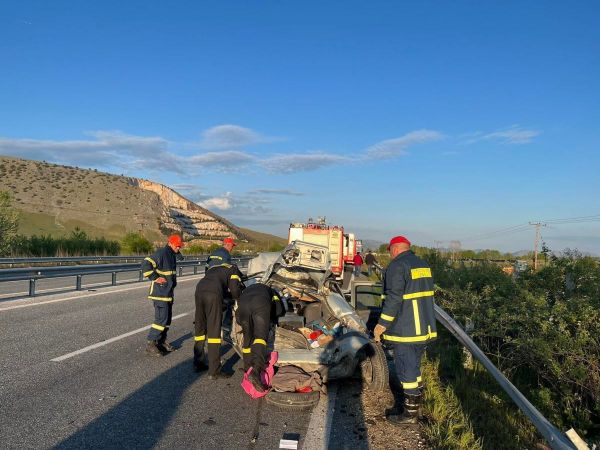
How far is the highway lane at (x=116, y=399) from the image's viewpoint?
4266mm

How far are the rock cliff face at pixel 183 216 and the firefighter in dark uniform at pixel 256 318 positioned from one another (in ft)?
246

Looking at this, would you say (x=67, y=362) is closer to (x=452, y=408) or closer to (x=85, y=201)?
(x=452, y=408)

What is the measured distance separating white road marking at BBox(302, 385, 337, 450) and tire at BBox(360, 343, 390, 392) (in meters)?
0.48

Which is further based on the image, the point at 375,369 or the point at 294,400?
the point at 375,369

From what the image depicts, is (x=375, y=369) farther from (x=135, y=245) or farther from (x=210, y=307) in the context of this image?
(x=135, y=245)

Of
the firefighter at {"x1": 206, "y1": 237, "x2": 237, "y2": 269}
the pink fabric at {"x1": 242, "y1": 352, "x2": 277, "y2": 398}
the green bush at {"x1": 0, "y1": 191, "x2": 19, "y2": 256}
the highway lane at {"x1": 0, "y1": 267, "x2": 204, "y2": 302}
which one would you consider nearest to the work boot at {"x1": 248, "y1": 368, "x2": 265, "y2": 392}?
the pink fabric at {"x1": 242, "y1": 352, "x2": 277, "y2": 398}

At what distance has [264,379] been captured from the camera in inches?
224


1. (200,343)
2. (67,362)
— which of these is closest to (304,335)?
(200,343)

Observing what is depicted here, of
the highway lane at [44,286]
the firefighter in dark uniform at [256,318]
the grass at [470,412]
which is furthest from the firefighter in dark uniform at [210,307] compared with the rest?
the highway lane at [44,286]

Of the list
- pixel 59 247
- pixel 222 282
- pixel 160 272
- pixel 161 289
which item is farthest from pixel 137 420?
pixel 59 247

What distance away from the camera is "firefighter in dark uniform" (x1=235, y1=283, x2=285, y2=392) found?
19.2 ft

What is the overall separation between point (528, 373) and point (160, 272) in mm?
5689

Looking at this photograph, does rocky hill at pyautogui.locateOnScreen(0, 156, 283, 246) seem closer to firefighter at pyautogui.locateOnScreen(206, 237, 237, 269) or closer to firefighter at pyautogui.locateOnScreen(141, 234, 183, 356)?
firefighter at pyautogui.locateOnScreen(141, 234, 183, 356)

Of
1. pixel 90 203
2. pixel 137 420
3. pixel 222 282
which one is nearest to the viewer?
pixel 137 420
